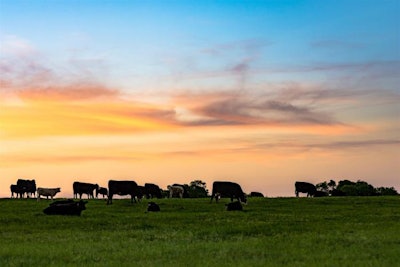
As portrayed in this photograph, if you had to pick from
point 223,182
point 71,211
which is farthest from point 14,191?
point 71,211

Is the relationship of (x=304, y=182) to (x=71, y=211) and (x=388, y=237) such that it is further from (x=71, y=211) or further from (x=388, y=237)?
(x=388, y=237)

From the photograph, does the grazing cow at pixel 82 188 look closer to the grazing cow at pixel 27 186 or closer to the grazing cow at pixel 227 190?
the grazing cow at pixel 27 186

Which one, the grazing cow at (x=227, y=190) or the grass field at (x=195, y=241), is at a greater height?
the grazing cow at (x=227, y=190)

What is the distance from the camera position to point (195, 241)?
2644 centimetres

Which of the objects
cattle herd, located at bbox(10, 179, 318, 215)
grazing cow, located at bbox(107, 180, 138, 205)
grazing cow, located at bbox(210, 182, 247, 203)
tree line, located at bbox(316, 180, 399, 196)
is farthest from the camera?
tree line, located at bbox(316, 180, 399, 196)

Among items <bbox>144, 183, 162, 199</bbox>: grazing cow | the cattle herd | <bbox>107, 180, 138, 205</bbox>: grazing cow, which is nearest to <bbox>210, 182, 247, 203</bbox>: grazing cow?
the cattle herd

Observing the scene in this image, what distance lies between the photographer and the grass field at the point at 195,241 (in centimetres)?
2094

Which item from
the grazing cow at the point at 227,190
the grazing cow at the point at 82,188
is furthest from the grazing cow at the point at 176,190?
the grazing cow at the point at 227,190

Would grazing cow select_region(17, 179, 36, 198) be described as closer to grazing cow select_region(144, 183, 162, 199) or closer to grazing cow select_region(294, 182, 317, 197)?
grazing cow select_region(144, 183, 162, 199)

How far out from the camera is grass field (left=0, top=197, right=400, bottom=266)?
20.9 metres

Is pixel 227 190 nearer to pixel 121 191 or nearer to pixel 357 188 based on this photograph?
pixel 121 191

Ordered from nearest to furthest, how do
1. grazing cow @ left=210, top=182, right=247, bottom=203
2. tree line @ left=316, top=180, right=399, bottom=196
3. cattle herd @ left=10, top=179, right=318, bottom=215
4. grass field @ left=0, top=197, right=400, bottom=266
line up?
grass field @ left=0, top=197, right=400, bottom=266 < cattle herd @ left=10, top=179, right=318, bottom=215 < grazing cow @ left=210, top=182, right=247, bottom=203 < tree line @ left=316, top=180, right=399, bottom=196

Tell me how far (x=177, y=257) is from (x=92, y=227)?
48.1ft

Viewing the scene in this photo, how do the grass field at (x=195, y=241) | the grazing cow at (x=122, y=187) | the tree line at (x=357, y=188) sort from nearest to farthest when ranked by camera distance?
the grass field at (x=195, y=241)
the grazing cow at (x=122, y=187)
the tree line at (x=357, y=188)
